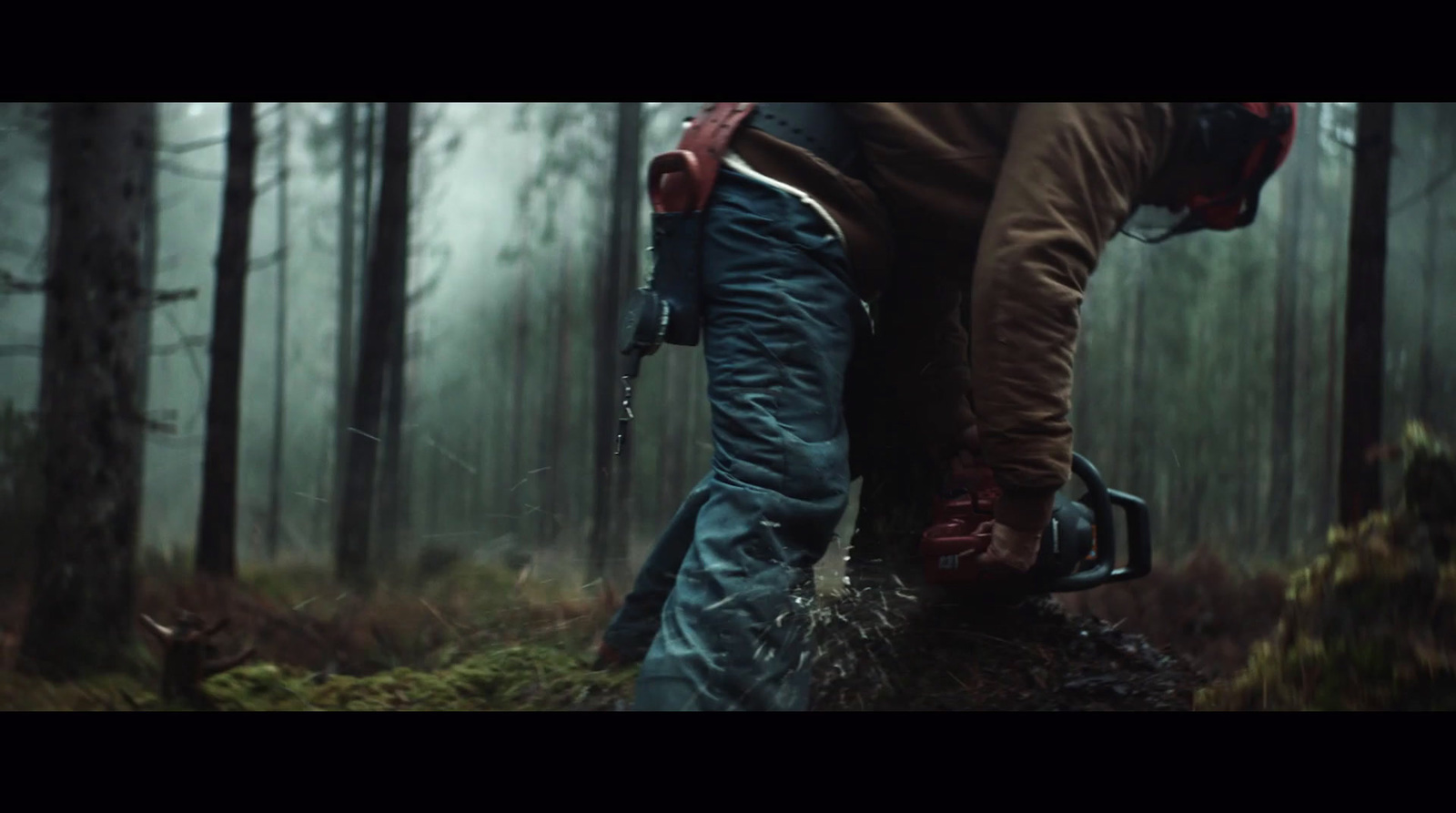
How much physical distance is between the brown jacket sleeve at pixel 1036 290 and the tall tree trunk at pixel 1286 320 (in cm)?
530

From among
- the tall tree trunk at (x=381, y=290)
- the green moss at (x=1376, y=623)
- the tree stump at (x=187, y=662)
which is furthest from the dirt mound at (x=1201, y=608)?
the tall tree trunk at (x=381, y=290)

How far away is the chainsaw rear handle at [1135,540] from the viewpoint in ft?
7.10

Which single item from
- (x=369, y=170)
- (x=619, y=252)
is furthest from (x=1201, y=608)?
(x=369, y=170)

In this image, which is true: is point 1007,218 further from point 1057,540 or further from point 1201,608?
point 1201,608

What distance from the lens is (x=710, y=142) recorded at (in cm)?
196

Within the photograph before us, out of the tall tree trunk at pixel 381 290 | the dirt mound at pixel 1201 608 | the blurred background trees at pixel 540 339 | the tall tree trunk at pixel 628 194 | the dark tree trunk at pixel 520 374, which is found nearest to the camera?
the dirt mound at pixel 1201 608

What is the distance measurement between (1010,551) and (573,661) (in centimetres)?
101

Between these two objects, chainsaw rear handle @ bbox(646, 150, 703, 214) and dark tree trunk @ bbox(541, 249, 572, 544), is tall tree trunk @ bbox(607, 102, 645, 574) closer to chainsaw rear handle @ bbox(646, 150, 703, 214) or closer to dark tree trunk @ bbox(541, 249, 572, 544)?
chainsaw rear handle @ bbox(646, 150, 703, 214)

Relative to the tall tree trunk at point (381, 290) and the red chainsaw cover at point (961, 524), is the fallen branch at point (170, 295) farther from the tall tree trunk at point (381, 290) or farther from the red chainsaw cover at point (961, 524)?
the red chainsaw cover at point (961, 524)

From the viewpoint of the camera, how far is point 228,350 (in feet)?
16.0

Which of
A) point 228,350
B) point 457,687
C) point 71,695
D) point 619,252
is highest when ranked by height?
point 619,252

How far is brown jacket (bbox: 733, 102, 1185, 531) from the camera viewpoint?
1.80 meters

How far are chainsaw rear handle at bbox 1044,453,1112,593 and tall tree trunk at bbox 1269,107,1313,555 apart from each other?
16.1ft

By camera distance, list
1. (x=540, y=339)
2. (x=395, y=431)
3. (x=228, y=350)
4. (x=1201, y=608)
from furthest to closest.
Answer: (x=540, y=339), (x=395, y=431), (x=228, y=350), (x=1201, y=608)
